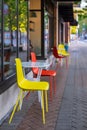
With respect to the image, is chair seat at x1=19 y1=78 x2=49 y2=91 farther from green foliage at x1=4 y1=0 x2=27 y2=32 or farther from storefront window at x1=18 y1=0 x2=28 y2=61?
storefront window at x1=18 y1=0 x2=28 y2=61

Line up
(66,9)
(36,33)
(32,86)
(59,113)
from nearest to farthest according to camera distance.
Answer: (32,86)
(59,113)
(36,33)
(66,9)

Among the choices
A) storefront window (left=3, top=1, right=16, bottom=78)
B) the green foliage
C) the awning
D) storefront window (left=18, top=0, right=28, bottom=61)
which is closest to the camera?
storefront window (left=3, top=1, right=16, bottom=78)

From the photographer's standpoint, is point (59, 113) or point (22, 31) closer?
point (59, 113)

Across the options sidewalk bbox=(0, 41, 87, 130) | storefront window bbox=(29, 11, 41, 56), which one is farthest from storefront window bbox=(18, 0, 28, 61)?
storefront window bbox=(29, 11, 41, 56)

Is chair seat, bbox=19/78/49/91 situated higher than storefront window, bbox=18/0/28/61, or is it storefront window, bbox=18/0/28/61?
storefront window, bbox=18/0/28/61

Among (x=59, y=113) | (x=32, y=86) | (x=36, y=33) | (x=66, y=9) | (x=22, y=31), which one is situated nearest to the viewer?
(x=32, y=86)

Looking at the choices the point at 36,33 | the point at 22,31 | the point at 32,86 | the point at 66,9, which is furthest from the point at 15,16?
the point at 66,9

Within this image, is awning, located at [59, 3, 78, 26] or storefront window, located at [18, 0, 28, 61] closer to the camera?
storefront window, located at [18, 0, 28, 61]

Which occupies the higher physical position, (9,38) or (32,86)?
(9,38)

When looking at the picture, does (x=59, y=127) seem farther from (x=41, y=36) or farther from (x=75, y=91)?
(x=41, y=36)

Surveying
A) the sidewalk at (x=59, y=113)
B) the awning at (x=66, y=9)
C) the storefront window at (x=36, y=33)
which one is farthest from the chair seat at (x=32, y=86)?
the awning at (x=66, y=9)

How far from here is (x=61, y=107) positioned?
7.12 meters

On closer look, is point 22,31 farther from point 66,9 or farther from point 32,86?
point 66,9

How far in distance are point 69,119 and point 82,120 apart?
204 mm
